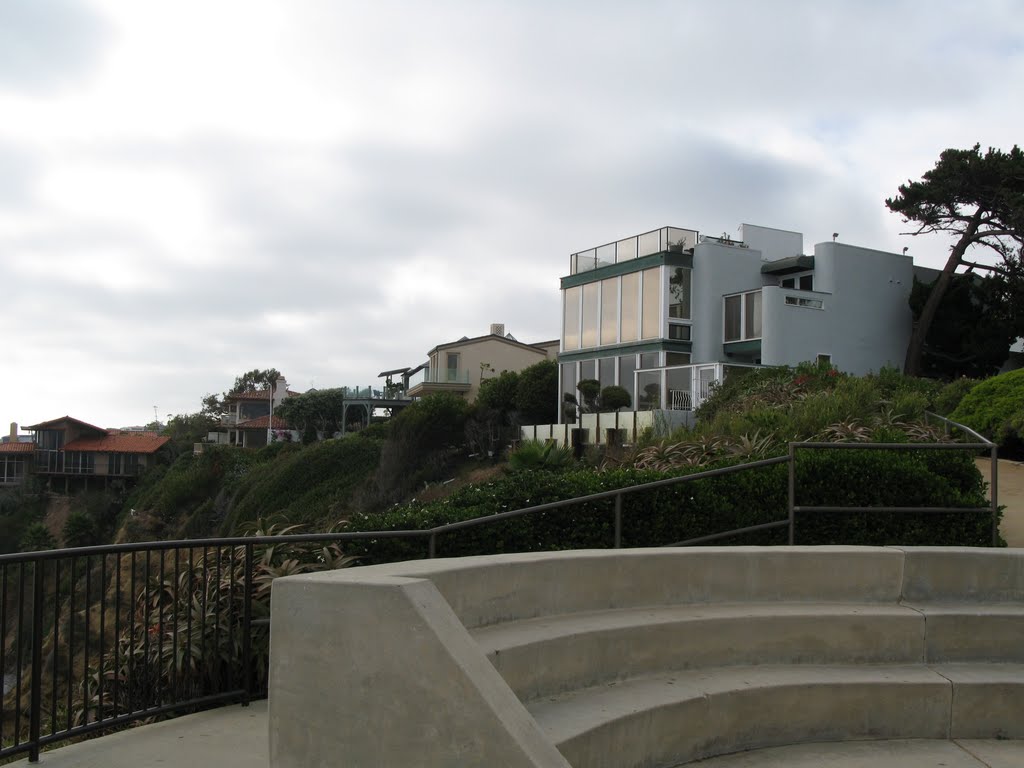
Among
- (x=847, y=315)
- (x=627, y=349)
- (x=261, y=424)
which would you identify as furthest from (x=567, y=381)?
(x=261, y=424)

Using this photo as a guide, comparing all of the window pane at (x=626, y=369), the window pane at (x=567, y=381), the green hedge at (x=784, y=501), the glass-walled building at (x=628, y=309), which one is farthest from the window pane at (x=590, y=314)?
the green hedge at (x=784, y=501)

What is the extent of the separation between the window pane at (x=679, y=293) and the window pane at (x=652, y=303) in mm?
452

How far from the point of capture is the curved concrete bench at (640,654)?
3186 mm

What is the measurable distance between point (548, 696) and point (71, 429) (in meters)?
75.9

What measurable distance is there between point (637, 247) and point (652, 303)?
2515 mm

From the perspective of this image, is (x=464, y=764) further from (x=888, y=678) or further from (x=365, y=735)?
(x=888, y=678)

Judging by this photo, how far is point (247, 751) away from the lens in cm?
397

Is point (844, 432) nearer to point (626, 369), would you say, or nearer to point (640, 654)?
point (640, 654)

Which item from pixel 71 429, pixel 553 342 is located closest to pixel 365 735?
pixel 553 342

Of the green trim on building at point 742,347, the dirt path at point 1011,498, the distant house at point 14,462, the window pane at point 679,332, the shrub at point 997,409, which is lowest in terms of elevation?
the distant house at point 14,462

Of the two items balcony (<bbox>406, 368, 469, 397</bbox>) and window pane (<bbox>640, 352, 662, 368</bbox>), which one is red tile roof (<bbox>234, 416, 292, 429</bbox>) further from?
window pane (<bbox>640, 352, 662, 368</bbox>)

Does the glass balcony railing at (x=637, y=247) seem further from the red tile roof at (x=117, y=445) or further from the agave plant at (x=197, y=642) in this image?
the red tile roof at (x=117, y=445)

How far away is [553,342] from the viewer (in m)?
59.1

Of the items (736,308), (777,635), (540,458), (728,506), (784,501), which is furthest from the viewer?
(736,308)
